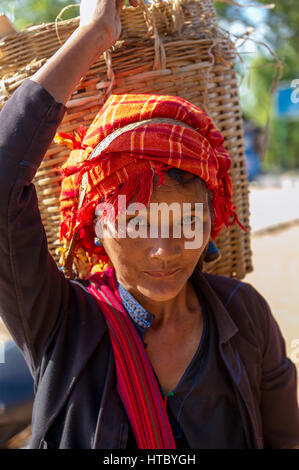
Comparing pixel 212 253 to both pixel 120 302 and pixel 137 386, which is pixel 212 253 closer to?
pixel 120 302

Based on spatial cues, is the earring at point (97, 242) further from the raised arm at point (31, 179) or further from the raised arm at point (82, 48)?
the raised arm at point (82, 48)

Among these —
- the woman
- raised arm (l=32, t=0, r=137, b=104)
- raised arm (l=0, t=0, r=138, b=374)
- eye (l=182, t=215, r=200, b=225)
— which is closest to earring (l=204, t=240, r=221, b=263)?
the woman

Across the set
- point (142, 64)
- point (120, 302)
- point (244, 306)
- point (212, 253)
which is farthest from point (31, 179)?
point (244, 306)

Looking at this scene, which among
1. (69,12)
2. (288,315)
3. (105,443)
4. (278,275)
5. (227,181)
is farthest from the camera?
(278,275)

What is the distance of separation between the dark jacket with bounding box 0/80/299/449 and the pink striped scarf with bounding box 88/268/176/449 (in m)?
0.03

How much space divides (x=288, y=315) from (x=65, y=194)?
4275 millimetres

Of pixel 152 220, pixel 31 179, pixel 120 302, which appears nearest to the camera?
pixel 31 179

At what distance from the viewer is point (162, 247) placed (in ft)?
4.74

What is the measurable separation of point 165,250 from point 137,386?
0.41 m

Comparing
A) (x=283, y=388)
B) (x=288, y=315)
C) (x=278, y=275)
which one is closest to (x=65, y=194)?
(x=283, y=388)

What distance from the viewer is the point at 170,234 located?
4.82 feet

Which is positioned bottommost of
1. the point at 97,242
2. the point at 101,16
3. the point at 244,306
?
the point at 244,306

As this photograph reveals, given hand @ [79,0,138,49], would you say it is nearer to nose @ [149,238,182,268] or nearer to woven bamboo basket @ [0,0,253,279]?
woven bamboo basket @ [0,0,253,279]

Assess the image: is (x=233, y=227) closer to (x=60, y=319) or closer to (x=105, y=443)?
(x=60, y=319)
